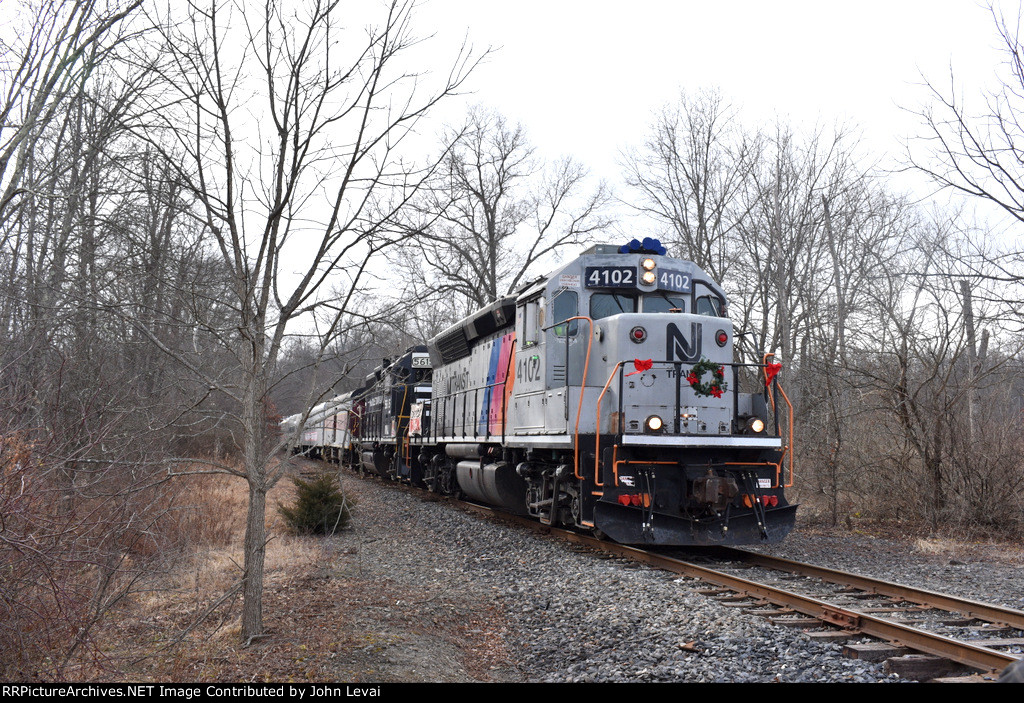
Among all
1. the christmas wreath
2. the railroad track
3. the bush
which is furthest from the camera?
the bush

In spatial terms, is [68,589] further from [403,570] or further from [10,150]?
[403,570]

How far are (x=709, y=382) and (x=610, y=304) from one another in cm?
172

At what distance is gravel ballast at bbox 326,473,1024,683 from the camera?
5492mm

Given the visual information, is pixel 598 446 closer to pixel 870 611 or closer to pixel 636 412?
pixel 636 412

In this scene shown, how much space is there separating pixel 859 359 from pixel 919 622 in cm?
1009

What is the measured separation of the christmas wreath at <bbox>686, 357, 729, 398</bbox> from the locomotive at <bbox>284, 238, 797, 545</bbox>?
2 cm

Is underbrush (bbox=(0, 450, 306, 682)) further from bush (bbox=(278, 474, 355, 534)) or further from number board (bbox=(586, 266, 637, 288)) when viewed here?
number board (bbox=(586, 266, 637, 288))

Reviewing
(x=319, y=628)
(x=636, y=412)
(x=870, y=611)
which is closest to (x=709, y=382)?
(x=636, y=412)

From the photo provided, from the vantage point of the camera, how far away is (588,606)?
292 inches

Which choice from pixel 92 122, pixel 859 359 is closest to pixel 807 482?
pixel 859 359

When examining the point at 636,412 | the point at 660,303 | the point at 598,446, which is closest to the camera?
the point at 598,446

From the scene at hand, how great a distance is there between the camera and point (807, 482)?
16312mm

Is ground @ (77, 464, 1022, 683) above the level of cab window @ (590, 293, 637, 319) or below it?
below

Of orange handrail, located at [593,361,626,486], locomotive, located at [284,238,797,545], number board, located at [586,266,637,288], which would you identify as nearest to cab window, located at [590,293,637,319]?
locomotive, located at [284,238,797,545]
